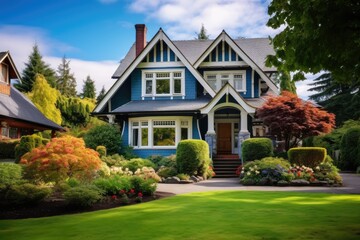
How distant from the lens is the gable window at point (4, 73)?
25.5 meters

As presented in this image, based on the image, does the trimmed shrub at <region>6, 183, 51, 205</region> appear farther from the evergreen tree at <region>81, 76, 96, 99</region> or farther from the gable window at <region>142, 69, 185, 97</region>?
the evergreen tree at <region>81, 76, 96, 99</region>

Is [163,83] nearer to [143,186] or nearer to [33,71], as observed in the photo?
[143,186]

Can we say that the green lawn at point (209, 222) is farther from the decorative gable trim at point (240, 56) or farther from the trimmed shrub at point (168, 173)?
the decorative gable trim at point (240, 56)

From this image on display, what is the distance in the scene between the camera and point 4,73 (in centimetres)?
2591

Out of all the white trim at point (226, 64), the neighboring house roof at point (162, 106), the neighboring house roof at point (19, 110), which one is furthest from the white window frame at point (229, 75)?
the neighboring house roof at point (19, 110)

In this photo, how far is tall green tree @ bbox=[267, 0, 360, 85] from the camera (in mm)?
6773

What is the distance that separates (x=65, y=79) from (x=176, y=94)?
145 feet

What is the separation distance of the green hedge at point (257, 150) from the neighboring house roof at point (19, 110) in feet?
47.5

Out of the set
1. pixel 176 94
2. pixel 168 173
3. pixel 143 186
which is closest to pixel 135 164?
pixel 168 173

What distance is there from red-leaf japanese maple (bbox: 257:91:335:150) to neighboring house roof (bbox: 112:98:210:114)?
4.54 meters

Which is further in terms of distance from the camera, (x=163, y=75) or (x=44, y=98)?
(x=44, y=98)

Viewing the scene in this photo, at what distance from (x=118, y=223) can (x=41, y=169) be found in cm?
549

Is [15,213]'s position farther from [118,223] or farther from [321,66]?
[321,66]

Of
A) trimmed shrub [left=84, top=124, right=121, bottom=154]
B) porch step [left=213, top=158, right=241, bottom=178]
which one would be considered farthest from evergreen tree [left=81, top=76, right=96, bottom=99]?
porch step [left=213, top=158, right=241, bottom=178]
